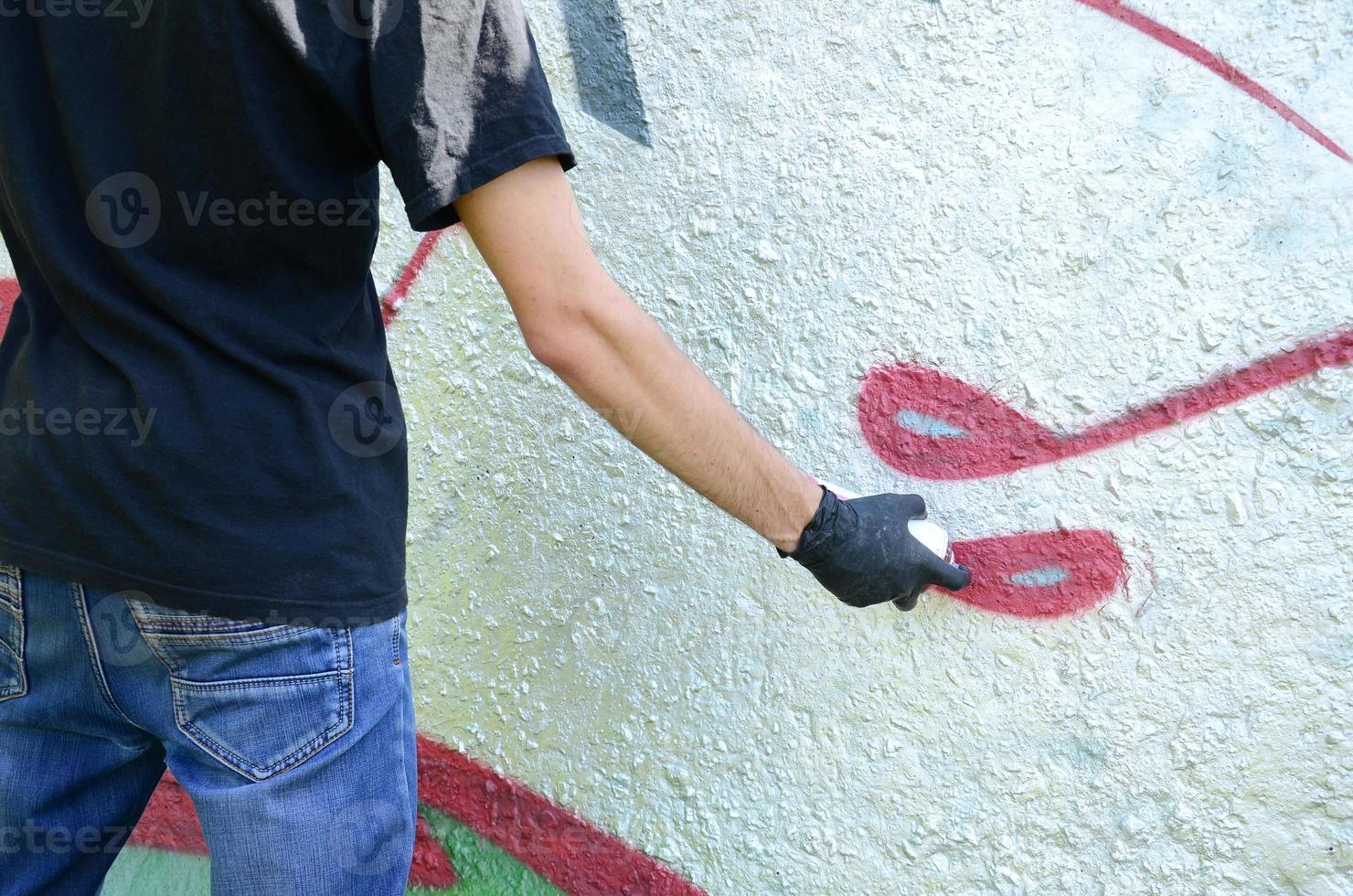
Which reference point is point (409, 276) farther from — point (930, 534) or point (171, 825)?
point (171, 825)

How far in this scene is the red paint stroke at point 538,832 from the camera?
171cm

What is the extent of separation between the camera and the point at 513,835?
1.85 m

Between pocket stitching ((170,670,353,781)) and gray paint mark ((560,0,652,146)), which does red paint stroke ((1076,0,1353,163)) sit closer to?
gray paint mark ((560,0,652,146))

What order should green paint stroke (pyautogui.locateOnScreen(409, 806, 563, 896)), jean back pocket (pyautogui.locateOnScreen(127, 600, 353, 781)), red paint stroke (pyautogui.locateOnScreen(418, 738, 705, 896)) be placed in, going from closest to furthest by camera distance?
1. jean back pocket (pyautogui.locateOnScreen(127, 600, 353, 781))
2. red paint stroke (pyautogui.locateOnScreen(418, 738, 705, 896))
3. green paint stroke (pyautogui.locateOnScreen(409, 806, 563, 896))

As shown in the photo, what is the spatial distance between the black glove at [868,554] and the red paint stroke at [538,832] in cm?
68

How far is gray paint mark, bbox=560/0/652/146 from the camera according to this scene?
1596mm

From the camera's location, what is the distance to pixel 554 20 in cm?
165

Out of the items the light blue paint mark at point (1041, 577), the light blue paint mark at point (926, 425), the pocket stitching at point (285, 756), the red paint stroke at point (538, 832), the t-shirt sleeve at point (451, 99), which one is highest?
the t-shirt sleeve at point (451, 99)

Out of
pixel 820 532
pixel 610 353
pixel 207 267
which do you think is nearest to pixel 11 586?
pixel 207 267

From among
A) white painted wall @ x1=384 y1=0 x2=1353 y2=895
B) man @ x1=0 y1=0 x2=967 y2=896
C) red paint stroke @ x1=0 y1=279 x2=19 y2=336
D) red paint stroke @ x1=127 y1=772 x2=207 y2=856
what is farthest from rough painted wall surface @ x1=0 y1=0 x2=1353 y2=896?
red paint stroke @ x1=0 y1=279 x2=19 y2=336

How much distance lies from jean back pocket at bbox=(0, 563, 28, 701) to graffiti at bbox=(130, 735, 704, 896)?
0.89 meters

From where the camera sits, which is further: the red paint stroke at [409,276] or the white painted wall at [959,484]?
the red paint stroke at [409,276]

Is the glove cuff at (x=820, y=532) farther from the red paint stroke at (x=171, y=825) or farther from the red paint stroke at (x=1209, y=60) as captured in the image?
the red paint stroke at (x=171, y=825)

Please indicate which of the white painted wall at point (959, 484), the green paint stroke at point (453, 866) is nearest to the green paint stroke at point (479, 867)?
the green paint stroke at point (453, 866)
